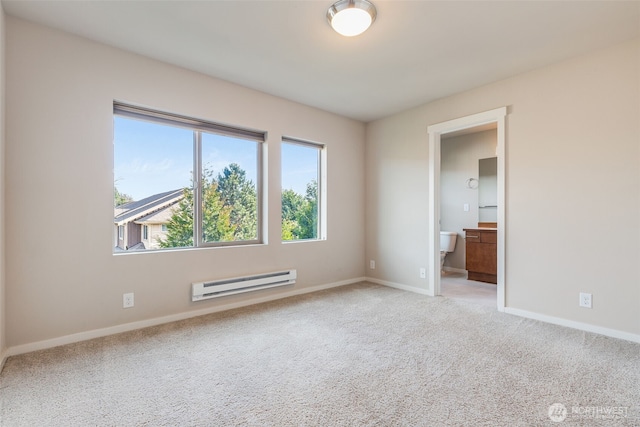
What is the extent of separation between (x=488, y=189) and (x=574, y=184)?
237 centimetres

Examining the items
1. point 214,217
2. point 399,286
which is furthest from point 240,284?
point 399,286

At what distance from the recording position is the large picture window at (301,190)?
385cm

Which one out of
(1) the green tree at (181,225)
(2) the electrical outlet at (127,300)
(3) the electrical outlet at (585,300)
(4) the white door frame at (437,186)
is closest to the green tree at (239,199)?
(1) the green tree at (181,225)

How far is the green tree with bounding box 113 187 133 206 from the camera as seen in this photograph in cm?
264

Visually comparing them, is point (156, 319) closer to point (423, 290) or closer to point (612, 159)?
point (423, 290)

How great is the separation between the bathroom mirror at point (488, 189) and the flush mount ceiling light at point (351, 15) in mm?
3766

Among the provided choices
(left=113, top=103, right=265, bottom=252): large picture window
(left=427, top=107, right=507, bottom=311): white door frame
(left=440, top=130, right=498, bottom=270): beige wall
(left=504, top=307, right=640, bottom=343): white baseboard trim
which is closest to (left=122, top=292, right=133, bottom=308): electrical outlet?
(left=113, top=103, right=265, bottom=252): large picture window

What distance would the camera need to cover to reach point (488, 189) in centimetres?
499

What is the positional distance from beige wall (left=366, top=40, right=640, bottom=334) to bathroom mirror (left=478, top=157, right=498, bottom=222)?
1925 millimetres

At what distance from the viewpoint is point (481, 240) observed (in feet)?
14.7

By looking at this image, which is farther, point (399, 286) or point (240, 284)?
point (399, 286)

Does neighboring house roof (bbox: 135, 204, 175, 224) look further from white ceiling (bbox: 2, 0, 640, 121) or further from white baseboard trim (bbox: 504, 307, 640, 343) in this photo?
white baseboard trim (bbox: 504, 307, 640, 343)

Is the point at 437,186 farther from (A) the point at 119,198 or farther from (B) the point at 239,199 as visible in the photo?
(A) the point at 119,198

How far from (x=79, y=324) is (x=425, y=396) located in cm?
253
